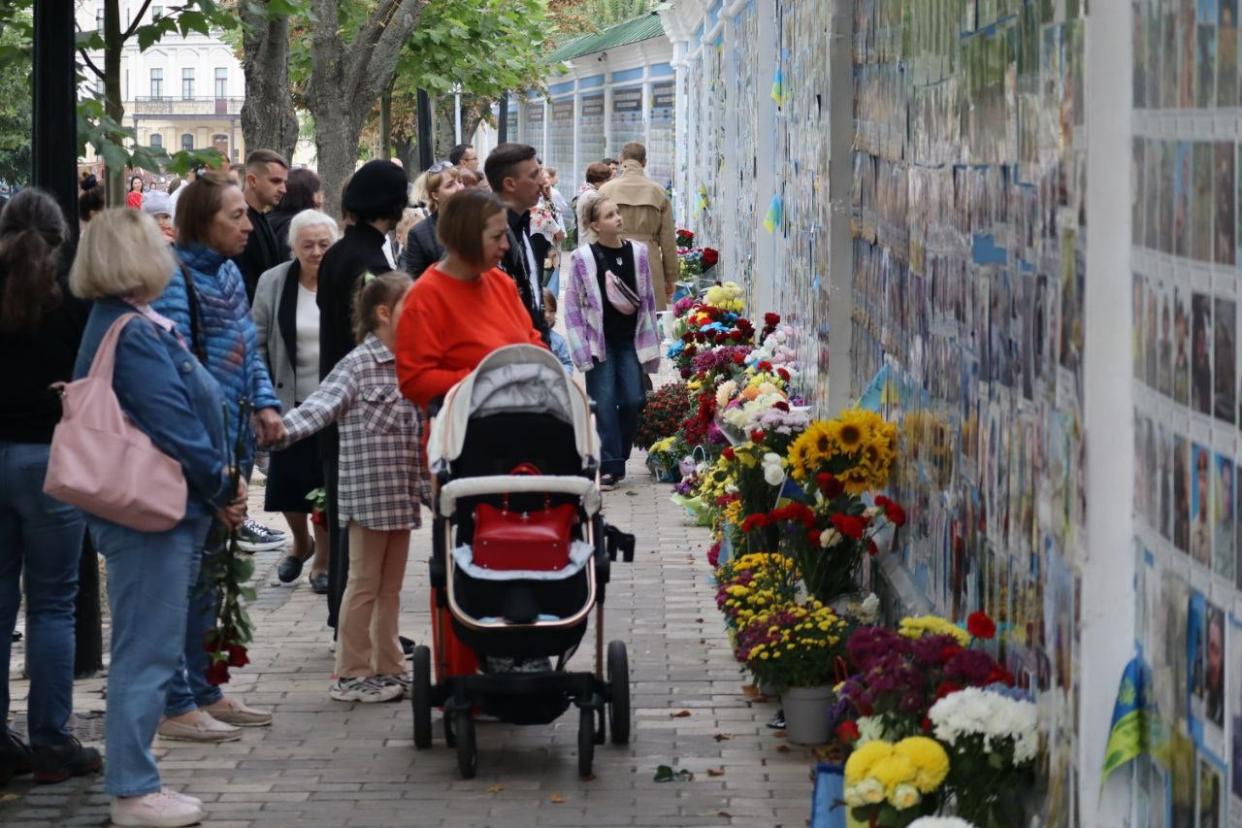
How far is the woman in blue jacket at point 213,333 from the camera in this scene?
7117mm

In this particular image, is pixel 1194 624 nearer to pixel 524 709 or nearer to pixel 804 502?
pixel 524 709

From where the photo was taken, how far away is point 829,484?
716cm

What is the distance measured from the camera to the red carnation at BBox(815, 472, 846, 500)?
23.5ft

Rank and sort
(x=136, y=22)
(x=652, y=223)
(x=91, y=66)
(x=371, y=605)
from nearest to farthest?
(x=371, y=605) < (x=136, y=22) < (x=91, y=66) < (x=652, y=223)

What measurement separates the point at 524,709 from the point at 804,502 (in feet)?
5.60

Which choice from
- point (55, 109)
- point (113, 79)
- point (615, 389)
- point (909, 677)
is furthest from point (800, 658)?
point (615, 389)

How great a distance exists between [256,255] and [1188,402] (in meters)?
7.69

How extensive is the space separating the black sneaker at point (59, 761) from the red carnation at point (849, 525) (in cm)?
263

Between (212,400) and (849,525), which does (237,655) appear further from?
(849,525)

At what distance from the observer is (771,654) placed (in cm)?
698

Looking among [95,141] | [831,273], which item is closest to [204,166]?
[95,141]

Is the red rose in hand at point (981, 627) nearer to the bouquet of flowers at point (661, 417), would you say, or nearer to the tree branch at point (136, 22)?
the tree branch at point (136, 22)

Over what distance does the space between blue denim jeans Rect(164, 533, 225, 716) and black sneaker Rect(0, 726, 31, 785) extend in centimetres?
48

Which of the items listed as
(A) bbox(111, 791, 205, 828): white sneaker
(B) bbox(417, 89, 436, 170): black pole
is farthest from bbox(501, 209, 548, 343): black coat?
(B) bbox(417, 89, 436, 170): black pole
